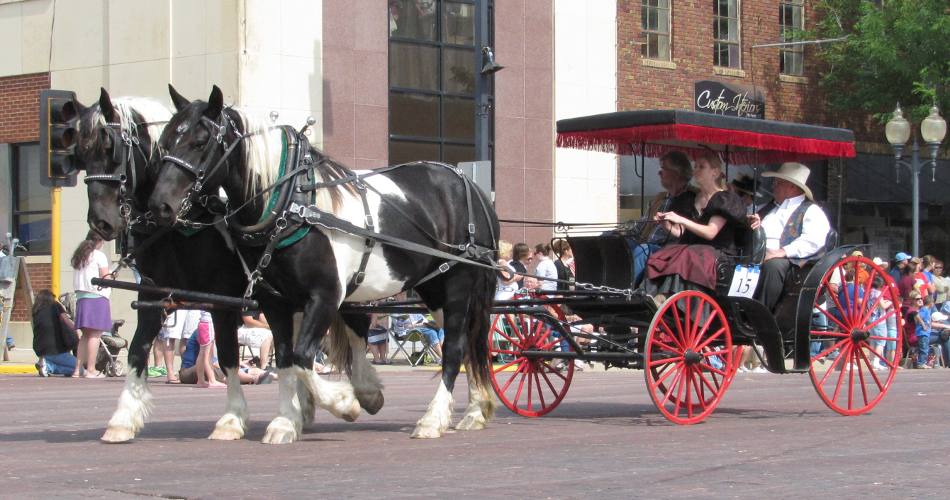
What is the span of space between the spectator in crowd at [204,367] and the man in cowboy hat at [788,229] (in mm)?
7143

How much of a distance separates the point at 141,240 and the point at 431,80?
18.1 m

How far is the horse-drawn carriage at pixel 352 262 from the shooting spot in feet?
30.7

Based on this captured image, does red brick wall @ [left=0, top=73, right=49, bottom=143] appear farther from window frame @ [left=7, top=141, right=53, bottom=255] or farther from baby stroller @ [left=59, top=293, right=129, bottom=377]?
baby stroller @ [left=59, top=293, right=129, bottom=377]

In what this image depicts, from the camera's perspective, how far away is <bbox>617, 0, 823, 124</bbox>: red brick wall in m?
30.0

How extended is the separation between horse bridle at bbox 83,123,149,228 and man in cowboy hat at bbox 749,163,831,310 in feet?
15.8

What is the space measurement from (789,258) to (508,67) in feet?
56.1

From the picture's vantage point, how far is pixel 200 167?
9.31m

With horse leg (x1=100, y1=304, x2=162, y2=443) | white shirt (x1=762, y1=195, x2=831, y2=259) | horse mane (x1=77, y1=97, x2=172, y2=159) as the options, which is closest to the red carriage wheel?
white shirt (x1=762, y1=195, x2=831, y2=259)

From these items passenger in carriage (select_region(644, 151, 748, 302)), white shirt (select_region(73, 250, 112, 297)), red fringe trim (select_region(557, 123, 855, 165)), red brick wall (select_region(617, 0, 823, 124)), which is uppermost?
red brick wall (select_region(617, 0, 823, 124))

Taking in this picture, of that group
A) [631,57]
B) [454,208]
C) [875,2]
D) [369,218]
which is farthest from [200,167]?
[875,2]

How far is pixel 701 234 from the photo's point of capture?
11.3m

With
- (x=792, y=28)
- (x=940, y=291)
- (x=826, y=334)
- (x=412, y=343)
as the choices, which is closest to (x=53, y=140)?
(x=412, y=343)

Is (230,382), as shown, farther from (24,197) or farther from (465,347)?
(24,197)

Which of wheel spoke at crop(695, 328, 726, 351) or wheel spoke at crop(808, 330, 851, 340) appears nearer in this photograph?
wheel spoke at crop(695, 328, 726, 351)
